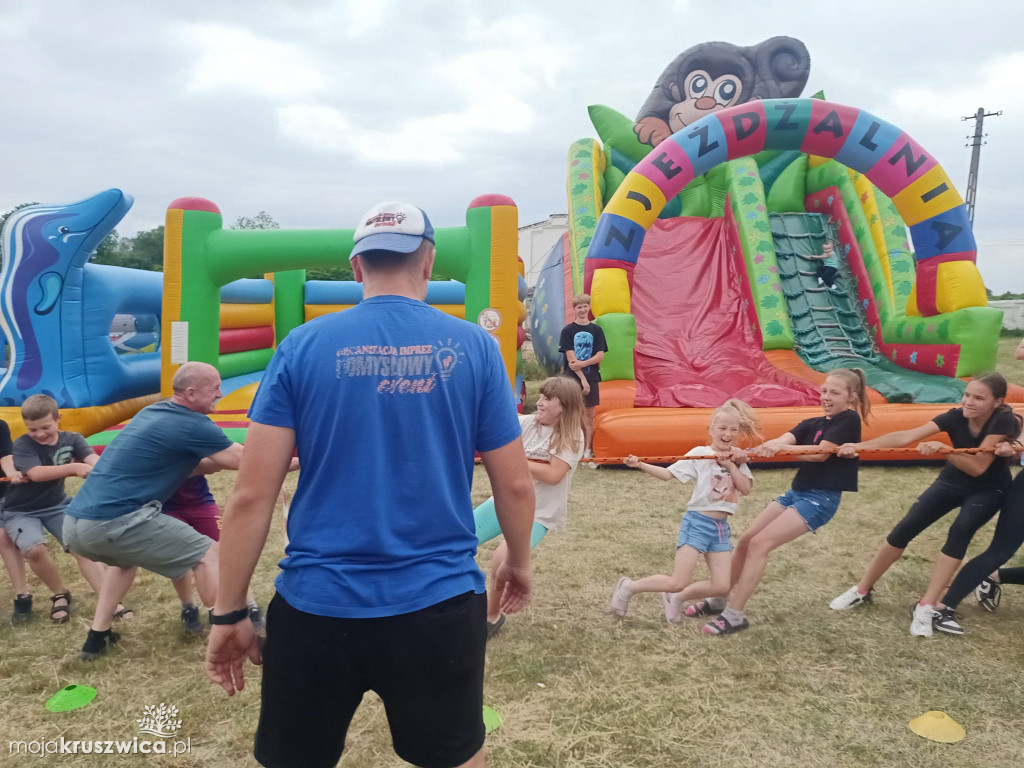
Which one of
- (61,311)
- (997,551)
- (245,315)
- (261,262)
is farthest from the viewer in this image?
(245,315)

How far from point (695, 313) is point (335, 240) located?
4.80 meters

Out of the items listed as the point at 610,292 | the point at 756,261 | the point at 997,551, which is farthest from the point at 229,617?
the point at 756,261

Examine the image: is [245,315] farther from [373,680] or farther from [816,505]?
[373,680]

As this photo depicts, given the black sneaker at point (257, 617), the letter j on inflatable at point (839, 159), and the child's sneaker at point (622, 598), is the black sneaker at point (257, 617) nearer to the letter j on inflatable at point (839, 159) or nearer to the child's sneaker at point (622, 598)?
the child's sneaker at point (622, 598)

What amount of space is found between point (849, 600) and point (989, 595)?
2.53 feet

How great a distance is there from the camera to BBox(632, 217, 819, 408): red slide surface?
730 cm

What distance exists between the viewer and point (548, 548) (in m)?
4.54

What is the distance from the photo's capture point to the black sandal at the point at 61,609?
3.50 meters

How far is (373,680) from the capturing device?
4.51ft

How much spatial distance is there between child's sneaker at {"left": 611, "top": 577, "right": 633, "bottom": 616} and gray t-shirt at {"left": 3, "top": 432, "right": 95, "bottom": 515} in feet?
9.22

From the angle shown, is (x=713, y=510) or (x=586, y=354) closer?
(x=713, y=510)

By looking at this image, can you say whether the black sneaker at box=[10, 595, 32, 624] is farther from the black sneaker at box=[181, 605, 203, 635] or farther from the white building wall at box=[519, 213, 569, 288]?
the white building wall at box=[519, 213, 569, 288]

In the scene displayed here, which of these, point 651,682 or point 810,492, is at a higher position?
point 810,492

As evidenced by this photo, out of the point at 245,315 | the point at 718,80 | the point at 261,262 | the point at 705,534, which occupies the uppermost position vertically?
the point at 718,80
